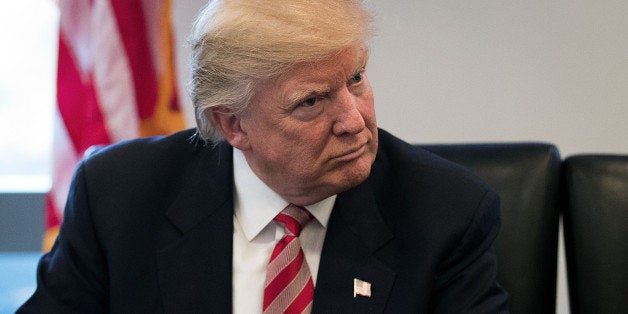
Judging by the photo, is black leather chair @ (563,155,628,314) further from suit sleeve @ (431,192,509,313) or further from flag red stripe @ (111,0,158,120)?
flag red stripe @ (111,0,158,120)

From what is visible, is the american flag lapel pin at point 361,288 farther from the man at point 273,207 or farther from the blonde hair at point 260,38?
the blonde hair at point 260,38

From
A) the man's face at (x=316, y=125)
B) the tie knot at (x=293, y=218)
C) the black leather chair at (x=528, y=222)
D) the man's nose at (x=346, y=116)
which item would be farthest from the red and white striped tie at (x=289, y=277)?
the black leather chair at (x=528, y=222)

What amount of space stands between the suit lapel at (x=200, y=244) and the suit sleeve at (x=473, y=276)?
448 millimetres

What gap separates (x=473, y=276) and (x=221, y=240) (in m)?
0.53

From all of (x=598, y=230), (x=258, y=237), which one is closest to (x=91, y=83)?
(x=258, y=237)

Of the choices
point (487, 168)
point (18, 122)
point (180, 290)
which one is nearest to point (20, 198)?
point (18, 122)

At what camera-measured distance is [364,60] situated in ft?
5.59

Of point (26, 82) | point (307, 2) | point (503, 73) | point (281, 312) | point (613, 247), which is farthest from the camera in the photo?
point (26, 82)

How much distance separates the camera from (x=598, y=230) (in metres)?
2.02

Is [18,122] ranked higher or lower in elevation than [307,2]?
lower

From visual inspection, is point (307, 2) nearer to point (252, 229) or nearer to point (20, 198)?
point (252, 229)

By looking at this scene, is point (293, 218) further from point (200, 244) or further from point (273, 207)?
point (200, 244)

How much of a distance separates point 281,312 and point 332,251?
164 millimetres

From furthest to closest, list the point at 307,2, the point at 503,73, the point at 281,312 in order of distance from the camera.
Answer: the point at 503,73 < the point at 281,312 < the point at 307,2
